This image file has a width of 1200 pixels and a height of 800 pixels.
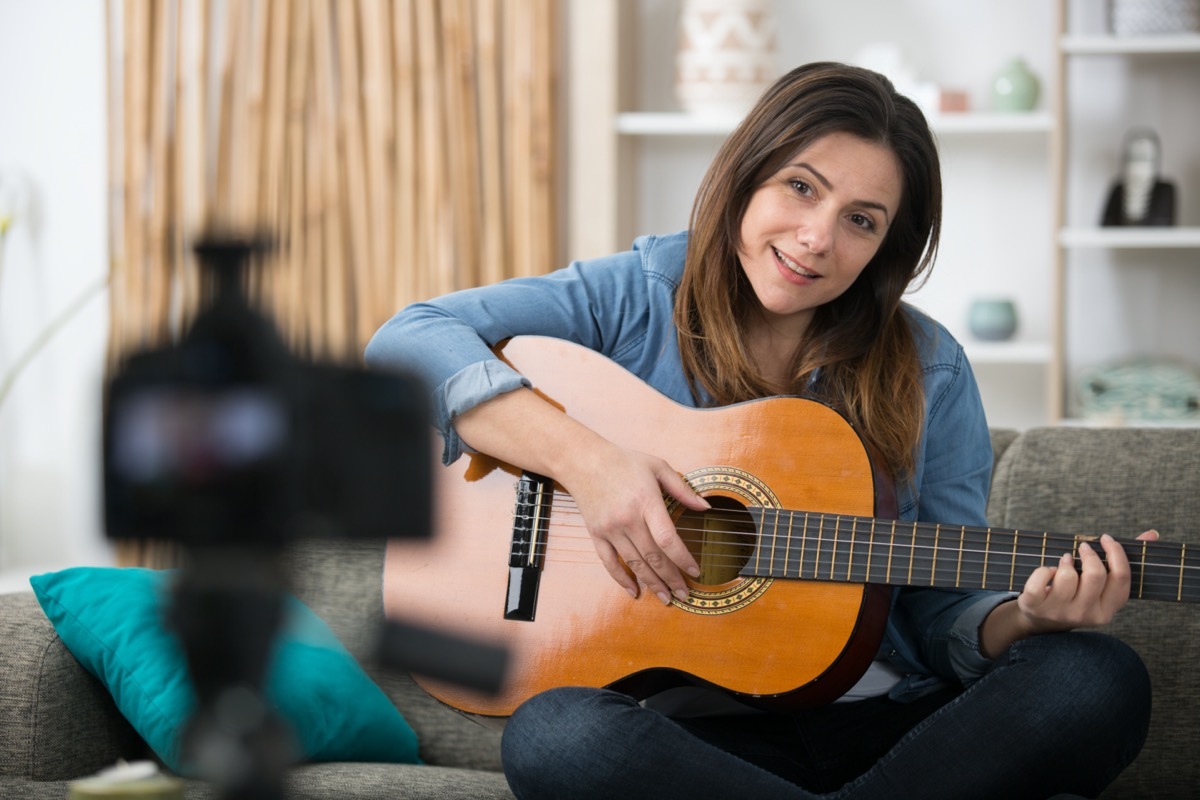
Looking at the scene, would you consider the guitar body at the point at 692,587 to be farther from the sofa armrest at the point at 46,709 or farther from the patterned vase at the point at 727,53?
the patterned vase at the point at 727,53

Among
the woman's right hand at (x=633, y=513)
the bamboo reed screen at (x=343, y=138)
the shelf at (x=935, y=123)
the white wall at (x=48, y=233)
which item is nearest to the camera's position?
the woman's right hand at (x=633, y=513)

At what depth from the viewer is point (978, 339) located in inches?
109

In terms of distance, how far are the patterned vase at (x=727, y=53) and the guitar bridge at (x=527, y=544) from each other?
1618 mm

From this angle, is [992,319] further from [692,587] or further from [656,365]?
[692,587]

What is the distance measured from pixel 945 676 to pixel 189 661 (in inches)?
48.2

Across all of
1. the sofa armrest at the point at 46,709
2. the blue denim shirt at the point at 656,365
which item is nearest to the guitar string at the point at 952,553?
the blue denim shirt at the point at 656,365

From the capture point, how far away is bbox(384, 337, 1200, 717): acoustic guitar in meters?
1.31

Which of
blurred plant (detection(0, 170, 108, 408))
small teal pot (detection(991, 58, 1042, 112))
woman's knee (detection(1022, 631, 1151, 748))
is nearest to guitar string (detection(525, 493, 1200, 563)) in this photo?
woman's knee (detection(1022, 631, 1151, 748))

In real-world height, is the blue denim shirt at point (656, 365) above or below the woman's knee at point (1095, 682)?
above

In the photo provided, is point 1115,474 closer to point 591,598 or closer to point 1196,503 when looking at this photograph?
point 1196,503

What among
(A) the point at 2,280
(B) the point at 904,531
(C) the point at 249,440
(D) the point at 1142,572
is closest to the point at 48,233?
(A) the point at 2,280

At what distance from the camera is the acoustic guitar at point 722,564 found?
4.31 feet

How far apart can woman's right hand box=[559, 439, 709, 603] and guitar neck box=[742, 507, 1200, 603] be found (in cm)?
9

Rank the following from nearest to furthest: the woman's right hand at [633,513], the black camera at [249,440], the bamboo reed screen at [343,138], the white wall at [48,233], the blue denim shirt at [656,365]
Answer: the black camera at [249,440] → the woman's right hand at [633,513] → the blue denim shirt at [656,365] → the bamboo reed screen at [343,138] → the white wall at [48,233]
